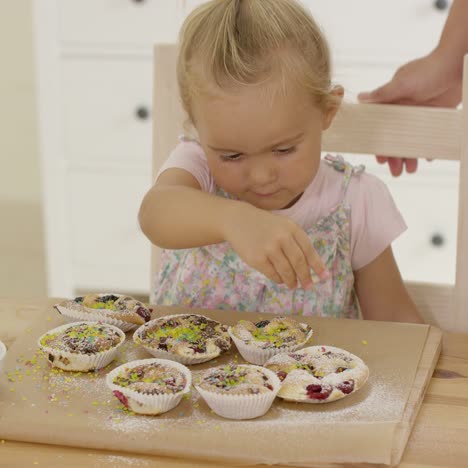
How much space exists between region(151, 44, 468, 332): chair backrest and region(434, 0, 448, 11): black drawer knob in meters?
1.21

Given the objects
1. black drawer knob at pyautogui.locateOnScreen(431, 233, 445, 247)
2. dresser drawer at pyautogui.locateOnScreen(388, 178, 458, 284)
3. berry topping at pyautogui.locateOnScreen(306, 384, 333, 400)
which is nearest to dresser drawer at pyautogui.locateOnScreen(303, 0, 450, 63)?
dresser drawer at pyautogui.locateOnScreen(388, 178, 458, 284)

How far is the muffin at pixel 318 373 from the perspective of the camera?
0.94 m

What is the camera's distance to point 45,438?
89 cm

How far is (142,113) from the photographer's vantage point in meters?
2.76

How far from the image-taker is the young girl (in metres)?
1.16

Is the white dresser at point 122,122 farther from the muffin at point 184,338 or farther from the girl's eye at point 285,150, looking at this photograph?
the muffin at point 184,338

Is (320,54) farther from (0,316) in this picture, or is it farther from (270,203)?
(0,316)

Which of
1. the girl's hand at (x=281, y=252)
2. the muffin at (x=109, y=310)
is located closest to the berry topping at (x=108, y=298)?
the muffin at (x=109, y=310)

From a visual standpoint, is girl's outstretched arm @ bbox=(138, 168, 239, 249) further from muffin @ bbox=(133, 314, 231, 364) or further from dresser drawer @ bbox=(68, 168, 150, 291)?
dresser drawer @ bbox=(68, 168, 150, 291)

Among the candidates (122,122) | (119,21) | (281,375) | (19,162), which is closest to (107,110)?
(122,122)

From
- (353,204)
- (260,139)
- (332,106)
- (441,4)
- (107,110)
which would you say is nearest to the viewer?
(260,139)

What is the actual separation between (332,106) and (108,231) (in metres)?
1.68

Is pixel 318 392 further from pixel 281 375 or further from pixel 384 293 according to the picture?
pixel 384 293

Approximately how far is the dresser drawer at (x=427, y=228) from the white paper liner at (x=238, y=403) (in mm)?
1817
